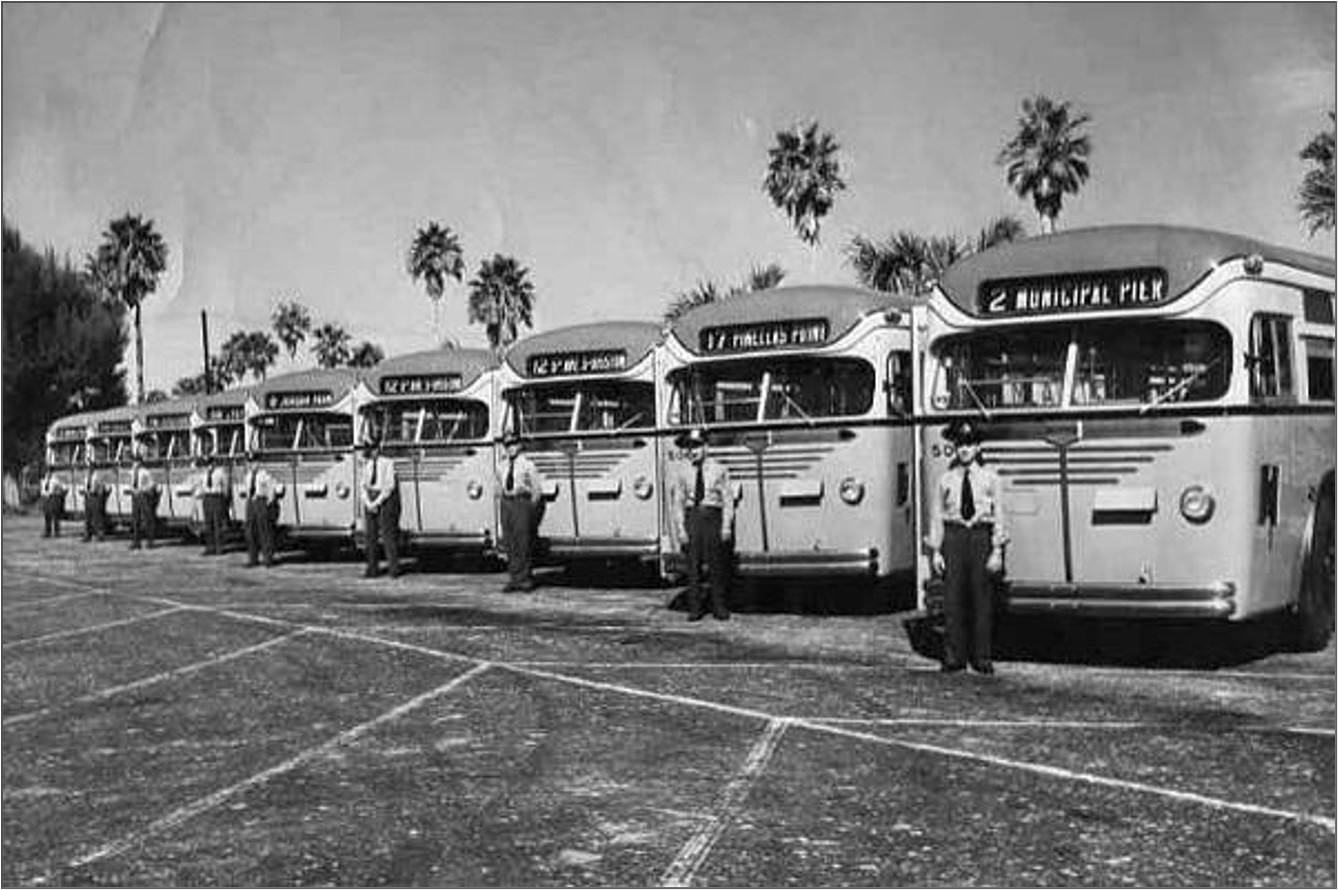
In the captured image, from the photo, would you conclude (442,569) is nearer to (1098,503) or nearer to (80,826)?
(1098,503)

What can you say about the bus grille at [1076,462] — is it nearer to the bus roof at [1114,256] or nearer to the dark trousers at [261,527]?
the bus roof at [1114,256]

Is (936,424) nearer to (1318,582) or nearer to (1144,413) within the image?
(1144,413)

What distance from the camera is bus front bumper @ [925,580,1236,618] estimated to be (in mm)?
9328

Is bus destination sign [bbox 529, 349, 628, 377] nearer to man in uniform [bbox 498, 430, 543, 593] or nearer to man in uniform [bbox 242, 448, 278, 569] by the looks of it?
man in uniform [bbox 498, 430, 543, 593]

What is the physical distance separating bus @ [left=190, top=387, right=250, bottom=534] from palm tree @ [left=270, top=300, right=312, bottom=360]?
225ft

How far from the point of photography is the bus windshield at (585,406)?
A: 1606 centimetres

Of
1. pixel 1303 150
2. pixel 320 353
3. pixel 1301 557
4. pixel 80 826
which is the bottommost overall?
pixel 80 826

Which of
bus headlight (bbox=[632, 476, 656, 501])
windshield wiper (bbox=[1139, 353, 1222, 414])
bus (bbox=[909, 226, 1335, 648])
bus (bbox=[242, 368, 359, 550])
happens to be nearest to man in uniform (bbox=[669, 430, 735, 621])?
bus headlight (bbox=[632, 476, 656, 501])

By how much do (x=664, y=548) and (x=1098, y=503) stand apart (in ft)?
20.8

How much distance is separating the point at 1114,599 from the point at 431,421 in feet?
37.6

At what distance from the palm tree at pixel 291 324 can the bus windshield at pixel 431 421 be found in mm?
77098

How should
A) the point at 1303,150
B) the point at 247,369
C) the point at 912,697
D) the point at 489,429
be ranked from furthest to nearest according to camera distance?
the point at 247,369
the point at 489,429
the point at 1303,150
the point at 912,697

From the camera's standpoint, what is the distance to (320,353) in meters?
Result: 86.6

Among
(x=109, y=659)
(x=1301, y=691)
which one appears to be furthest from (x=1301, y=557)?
(x=109, y=659)
